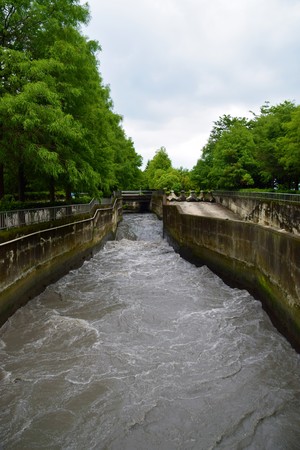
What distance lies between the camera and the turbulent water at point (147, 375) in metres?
5.35

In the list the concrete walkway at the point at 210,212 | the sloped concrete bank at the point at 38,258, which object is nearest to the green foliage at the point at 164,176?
the concrete walkway at the point at 210,212

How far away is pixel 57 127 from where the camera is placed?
11.9 metres

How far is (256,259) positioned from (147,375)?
19.8 ft

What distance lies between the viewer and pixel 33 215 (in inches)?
544

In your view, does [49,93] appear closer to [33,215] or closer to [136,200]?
[33,215]

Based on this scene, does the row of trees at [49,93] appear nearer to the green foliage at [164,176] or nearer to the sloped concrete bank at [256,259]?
the sloped concrete bank at [256,259]

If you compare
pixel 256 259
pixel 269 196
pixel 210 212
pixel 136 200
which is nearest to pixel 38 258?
pixel 256 259

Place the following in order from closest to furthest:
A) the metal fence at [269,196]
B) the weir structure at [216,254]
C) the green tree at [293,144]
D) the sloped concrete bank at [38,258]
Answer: the weir structure at [216,254] → the sloped concrete bank at [38,258] → the metal fence at [269,196] → the green tree at [293,144]

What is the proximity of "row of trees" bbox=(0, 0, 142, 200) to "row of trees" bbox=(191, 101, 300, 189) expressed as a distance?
16.5 m

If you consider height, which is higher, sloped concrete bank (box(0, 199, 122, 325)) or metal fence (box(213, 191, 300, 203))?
metal fence (box(213, 191, 300, 203))

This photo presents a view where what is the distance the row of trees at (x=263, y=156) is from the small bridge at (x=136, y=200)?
8046 mm

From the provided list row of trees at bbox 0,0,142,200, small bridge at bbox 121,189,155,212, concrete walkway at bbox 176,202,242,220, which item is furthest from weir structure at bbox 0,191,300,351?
small bridge at bbox 121,189,155,212

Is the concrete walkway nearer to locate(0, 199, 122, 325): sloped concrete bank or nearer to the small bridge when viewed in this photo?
locate(0, 199, 122, 325): sloped concrete bank

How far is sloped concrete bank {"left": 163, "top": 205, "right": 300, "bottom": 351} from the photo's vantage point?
8.32 metres
